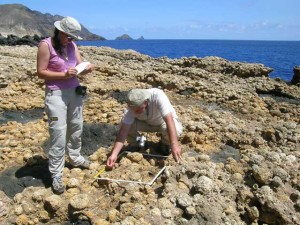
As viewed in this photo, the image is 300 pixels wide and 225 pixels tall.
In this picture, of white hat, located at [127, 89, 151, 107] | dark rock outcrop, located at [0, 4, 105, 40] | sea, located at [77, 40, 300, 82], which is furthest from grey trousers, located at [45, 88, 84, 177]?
dark rock outcrop, located at [0, 4, 105, 40]

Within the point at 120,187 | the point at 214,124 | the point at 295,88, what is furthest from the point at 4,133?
the point at 295,88

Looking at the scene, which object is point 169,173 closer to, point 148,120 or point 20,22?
point 148,120

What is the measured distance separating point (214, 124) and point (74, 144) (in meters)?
2.93

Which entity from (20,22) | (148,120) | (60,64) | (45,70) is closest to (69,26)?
(60,64)

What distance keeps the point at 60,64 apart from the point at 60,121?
678mm

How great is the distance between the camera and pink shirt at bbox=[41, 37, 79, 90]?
4230 mm

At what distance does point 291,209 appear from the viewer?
4.25 m

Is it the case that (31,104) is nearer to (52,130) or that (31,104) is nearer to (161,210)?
(52,130)

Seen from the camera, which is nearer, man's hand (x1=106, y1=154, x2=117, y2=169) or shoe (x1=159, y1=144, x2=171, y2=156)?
man's hand (x1=106, y1=154, x2=117, y2=169)

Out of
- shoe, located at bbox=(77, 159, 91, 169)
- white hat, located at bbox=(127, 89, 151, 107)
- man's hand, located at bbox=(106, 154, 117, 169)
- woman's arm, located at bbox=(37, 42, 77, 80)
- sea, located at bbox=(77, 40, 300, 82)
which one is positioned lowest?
sea, located at bbox=(77, 40, 300, 82)

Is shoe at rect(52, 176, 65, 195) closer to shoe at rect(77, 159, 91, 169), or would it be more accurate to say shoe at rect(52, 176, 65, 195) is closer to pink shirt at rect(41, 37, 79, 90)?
shoe at rect(77, 159, 91, 169)

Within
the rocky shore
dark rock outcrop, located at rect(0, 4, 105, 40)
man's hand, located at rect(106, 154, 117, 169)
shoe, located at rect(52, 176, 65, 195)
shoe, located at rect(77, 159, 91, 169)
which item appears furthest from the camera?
dark rock outcrop, located at rect(0, 4, 105, 40)

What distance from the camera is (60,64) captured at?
14.1 ft

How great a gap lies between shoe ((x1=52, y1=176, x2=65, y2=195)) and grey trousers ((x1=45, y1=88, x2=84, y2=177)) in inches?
2.4
